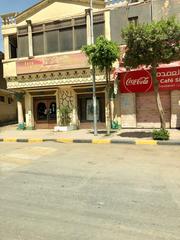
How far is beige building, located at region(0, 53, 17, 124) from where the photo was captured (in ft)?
94.4

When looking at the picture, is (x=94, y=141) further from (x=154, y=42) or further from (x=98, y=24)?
(x=98, y=24)

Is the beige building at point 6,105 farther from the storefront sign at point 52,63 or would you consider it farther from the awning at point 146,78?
the awning at point 146,78

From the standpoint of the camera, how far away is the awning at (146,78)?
1830cm

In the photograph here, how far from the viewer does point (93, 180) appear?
295 inches

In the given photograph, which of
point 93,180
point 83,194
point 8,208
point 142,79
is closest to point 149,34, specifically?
point 142,79

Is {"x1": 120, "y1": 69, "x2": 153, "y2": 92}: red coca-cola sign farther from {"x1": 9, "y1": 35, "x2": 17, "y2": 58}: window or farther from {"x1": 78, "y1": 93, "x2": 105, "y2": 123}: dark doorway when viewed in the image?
{"x1": 9, "y1": 35, "x2": 17, "y2": 58}: window

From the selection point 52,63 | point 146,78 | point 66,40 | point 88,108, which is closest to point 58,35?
point 66,40

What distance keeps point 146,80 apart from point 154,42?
19.9 ft

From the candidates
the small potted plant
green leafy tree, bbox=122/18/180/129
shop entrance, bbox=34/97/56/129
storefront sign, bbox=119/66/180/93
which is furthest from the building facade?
green leafy tree, bbox=122/18/180/129

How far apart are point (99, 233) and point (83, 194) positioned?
1.94 metres

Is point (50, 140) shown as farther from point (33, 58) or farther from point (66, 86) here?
point (33, 58)

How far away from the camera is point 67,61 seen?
2030 centimetres

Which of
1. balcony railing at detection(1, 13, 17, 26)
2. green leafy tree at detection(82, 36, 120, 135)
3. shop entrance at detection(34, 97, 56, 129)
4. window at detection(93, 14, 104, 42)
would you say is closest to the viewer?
green leafy tree at detection(82, 36, 120, 135)

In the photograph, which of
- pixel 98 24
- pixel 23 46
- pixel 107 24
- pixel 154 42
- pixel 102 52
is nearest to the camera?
pixel 154 42
